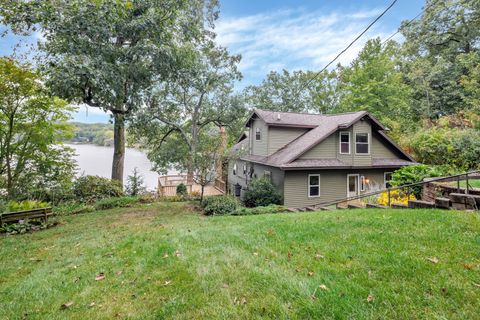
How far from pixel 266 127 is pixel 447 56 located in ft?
75.4

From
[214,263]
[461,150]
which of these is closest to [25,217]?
[214,263]

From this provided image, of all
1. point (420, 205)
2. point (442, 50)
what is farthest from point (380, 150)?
point (442, 50)

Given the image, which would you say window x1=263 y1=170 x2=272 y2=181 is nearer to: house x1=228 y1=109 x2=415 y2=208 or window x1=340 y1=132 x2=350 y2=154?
house x1=228 y1=109 x2=415 y2=208

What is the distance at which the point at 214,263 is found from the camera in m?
3.77

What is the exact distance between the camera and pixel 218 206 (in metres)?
10.6

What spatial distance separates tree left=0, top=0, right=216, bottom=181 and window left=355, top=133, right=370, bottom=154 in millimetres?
11367

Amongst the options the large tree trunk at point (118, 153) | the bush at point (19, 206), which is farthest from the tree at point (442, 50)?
the bush at point (19, 206)

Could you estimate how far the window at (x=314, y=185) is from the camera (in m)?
14.7

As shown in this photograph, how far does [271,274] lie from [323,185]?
12.6m

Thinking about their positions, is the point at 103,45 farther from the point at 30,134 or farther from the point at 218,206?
the point at 218,206

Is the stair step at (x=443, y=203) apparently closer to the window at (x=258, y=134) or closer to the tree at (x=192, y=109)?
the window at (x=258, y=134)

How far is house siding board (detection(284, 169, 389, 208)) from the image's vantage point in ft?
46.9

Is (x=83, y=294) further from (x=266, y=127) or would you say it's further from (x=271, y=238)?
(x=266, y=127)

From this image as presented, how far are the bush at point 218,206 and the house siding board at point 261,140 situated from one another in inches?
251
